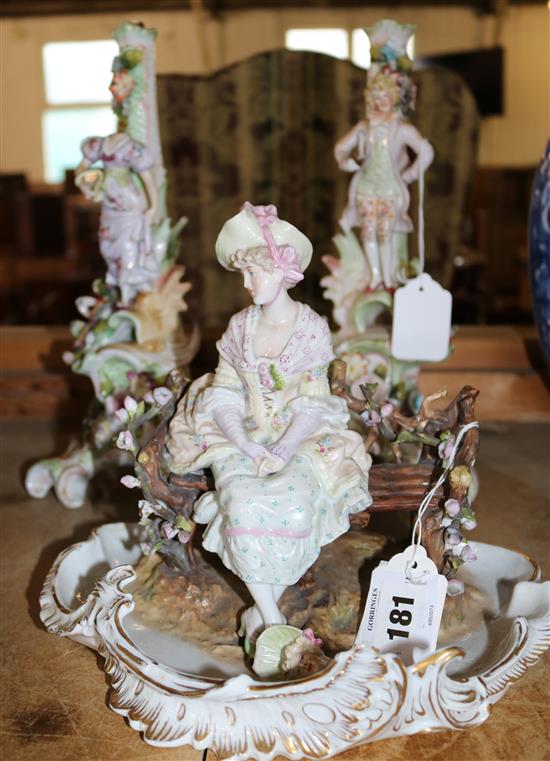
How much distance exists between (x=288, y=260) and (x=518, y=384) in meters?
1.38

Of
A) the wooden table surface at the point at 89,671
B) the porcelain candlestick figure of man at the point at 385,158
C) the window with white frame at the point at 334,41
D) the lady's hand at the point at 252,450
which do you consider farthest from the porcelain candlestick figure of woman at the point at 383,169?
the window with white frame at the point at 334,41

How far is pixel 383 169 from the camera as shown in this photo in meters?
1.93

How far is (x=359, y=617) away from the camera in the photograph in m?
1.46

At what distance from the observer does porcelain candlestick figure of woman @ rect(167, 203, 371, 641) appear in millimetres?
1285

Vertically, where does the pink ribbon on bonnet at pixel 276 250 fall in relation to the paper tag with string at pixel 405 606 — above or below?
above

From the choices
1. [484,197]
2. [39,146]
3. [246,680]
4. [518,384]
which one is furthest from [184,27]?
[246,680]

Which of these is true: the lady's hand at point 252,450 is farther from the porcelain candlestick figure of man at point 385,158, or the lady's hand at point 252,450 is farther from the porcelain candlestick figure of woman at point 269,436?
the porcelain candlestick figure of man at point 385,158

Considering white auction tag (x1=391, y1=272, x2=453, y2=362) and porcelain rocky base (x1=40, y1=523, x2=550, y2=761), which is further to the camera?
white auction tag (x1=391, y1=272, x2=453, y2=362)

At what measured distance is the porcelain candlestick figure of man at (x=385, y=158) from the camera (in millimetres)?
1895

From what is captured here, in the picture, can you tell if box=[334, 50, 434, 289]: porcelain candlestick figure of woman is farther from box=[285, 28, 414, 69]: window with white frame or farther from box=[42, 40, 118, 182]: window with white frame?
box=[42, 40, 118, 182]: window with white frame

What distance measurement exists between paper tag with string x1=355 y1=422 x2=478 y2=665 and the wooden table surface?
122 mm

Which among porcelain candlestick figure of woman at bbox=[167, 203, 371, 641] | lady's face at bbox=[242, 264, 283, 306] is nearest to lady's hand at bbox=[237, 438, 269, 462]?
porcelain candlestick figure of woman at bbox=[167, 203, 371, 641]

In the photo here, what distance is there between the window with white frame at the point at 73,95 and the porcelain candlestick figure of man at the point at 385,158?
4879 millimetres

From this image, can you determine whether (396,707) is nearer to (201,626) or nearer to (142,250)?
(201,626)
